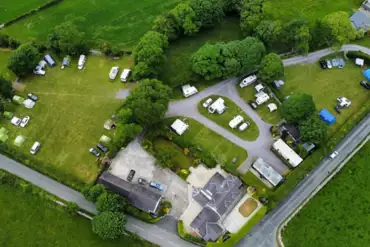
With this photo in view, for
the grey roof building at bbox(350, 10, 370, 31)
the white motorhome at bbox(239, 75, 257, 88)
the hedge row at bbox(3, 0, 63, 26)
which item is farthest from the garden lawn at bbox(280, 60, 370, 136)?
the hedge row at bbox(3, 0, 63, 26)

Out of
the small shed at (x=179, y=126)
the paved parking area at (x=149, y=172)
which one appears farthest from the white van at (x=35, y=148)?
the small shed at (x=179, y=126)

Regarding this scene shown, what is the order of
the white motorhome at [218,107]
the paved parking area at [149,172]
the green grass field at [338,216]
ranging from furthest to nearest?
the white motorhome at [218,107] → the paved parking area at [149,172] → the green grass field at [338,216]

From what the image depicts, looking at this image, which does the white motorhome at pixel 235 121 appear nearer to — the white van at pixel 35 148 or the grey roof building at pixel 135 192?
the grey roof building at pixel 135 192

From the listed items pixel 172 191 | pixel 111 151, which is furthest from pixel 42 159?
pixel 172 191

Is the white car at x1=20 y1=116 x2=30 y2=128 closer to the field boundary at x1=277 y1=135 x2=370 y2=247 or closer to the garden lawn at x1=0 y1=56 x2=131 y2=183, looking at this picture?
the garden lawn at x1=0 y1=56 x2=131 y2=183

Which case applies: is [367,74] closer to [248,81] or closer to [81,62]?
[248,81]

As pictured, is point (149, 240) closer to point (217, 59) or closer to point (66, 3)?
point (217, 59)
